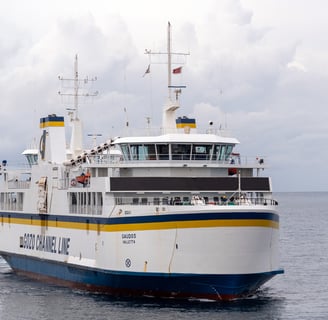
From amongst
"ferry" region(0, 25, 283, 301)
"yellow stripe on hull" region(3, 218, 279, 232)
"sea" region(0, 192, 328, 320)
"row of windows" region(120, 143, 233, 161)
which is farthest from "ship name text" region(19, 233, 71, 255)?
"row of windows" region(120, 143, 233, 161)

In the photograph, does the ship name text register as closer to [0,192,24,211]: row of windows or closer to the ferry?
the ferry

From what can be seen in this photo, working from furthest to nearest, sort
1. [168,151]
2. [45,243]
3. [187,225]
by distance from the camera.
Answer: [45,243], [168,151], [187,225]

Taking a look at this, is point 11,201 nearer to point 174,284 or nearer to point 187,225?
point 174,284

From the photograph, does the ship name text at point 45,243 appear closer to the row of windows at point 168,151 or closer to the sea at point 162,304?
the sea at point 162,304

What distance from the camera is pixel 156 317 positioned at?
114 feet

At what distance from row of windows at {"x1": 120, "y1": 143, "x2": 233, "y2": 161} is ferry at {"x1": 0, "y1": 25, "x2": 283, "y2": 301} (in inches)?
1.7

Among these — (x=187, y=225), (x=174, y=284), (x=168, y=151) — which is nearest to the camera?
(x=187, y=225)

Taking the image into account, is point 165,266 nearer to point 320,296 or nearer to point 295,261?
point 320,296

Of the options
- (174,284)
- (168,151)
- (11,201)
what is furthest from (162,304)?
(11,201)

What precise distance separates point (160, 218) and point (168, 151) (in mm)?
4787

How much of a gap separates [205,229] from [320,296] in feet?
30.9

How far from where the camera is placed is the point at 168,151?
40.2 meters

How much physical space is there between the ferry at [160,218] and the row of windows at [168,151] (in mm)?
44

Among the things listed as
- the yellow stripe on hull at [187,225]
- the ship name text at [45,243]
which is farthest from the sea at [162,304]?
the yellow stripe on hull at [187,225]
